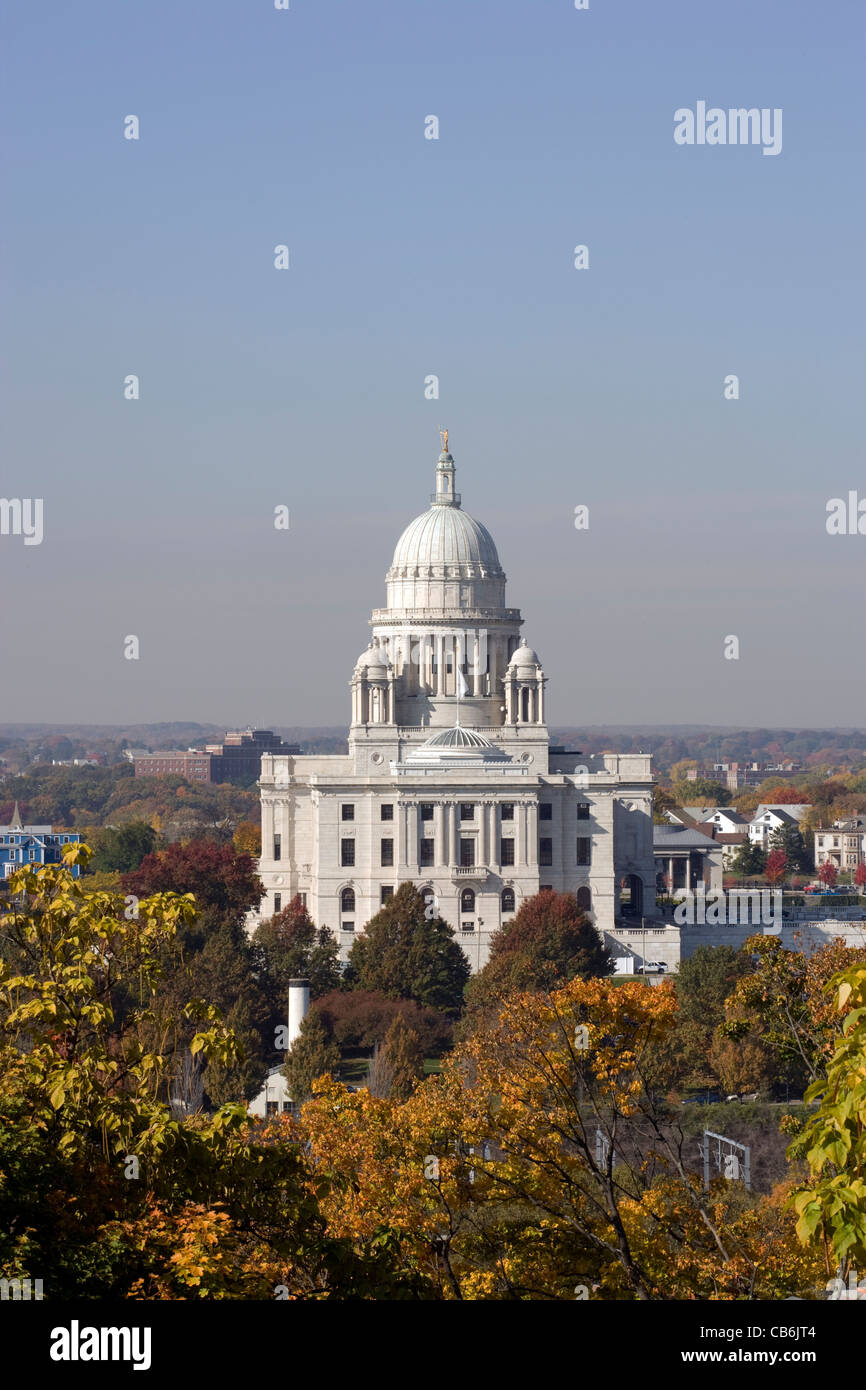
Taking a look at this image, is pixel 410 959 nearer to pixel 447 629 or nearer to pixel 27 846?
pixel 447 629

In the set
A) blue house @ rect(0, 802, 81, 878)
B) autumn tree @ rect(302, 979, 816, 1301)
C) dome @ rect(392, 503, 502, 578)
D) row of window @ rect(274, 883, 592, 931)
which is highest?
dome @ rect(392, 503, 502, 578)

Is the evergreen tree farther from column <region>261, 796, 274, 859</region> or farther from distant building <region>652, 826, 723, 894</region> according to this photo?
distant building <region>652, 826, 723, 894</region>

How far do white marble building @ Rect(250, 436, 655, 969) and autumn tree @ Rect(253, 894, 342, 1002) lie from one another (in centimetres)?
581

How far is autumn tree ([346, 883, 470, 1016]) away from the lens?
267ft

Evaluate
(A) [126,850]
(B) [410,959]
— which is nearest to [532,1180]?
(B) [410,959]

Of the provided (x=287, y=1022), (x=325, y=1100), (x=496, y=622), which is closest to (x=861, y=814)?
(x=496, y=622)

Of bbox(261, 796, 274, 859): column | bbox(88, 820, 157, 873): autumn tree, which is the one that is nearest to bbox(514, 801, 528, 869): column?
bbox(261, 796, 274, 859): column

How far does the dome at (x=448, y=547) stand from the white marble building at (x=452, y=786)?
3.4 inches

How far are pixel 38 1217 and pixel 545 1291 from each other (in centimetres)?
764

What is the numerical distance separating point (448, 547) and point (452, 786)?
1896 centimetres

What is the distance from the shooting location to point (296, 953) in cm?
8300

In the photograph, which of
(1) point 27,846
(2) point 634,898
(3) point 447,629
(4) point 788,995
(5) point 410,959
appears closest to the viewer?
(4) point 788,995

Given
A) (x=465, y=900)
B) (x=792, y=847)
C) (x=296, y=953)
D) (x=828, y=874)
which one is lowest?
(x=296, y=953)
